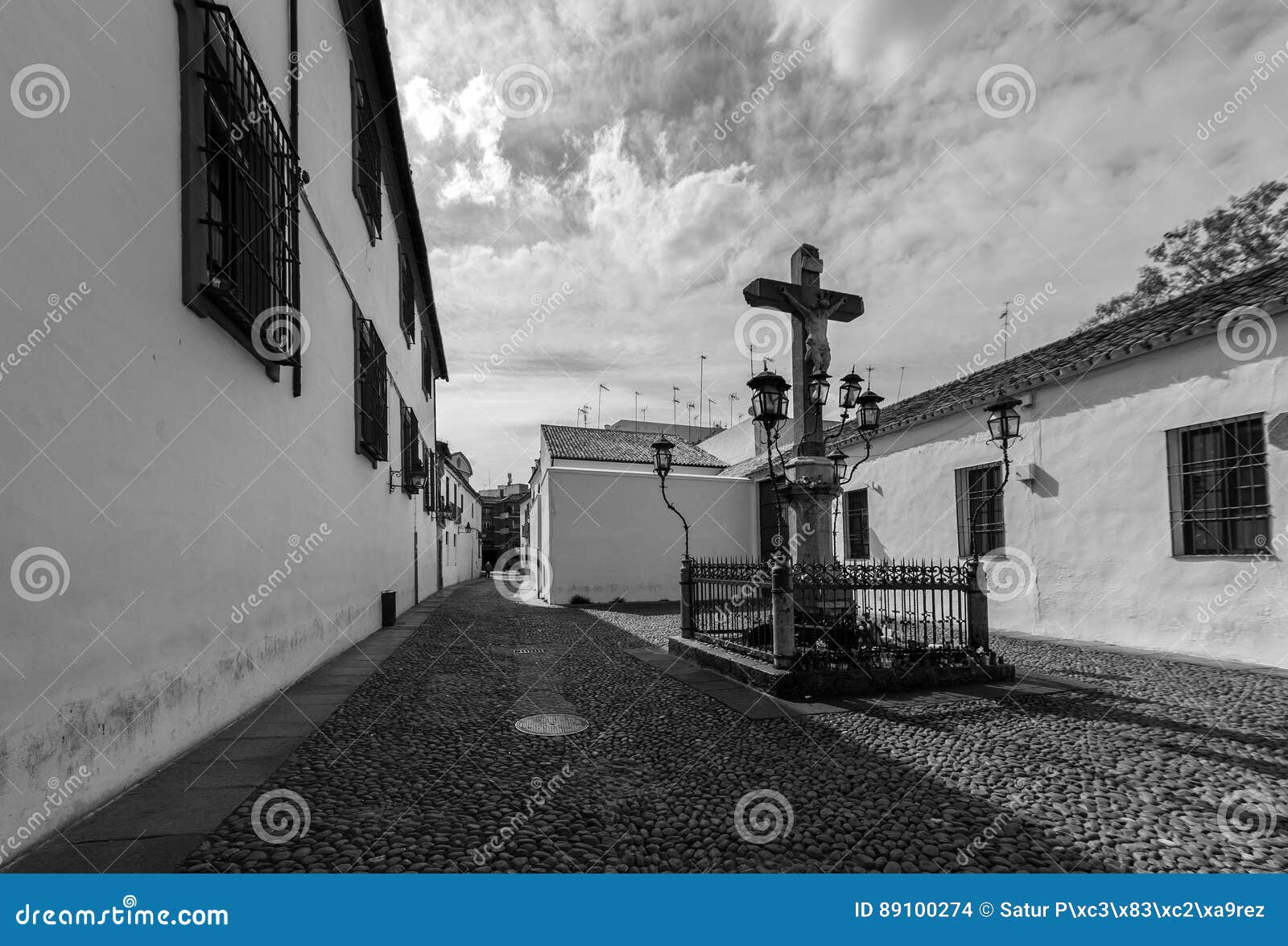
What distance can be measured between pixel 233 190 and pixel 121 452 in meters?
2.20

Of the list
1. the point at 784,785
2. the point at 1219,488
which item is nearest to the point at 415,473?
the point at 784,785

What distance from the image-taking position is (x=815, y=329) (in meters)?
7.45

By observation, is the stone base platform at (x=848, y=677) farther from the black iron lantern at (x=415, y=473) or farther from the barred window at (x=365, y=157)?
the barred window at (x=365, y=157)

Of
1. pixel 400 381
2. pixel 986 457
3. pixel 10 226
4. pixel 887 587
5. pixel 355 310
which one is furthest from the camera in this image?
pixel 400 381

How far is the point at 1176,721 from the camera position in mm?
4703

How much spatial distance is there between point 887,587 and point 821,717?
6.15 ft

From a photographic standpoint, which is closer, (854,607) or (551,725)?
(551,725)

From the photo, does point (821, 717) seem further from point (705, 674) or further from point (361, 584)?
point (361, 584)

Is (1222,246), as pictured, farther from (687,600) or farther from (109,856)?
(109,856)

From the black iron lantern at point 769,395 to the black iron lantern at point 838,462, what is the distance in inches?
46.6

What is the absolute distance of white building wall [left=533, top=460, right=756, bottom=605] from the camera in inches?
590

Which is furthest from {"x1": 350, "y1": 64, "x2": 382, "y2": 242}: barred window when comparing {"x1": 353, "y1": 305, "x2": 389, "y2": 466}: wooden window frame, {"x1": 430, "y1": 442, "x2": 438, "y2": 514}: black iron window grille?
{"x1": 430, "y1": 442, "x2": 438, "y2": 514}: black iron window grille

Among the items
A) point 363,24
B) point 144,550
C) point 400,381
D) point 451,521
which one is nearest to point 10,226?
point 144,550

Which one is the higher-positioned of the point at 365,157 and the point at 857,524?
the point at 365,157
